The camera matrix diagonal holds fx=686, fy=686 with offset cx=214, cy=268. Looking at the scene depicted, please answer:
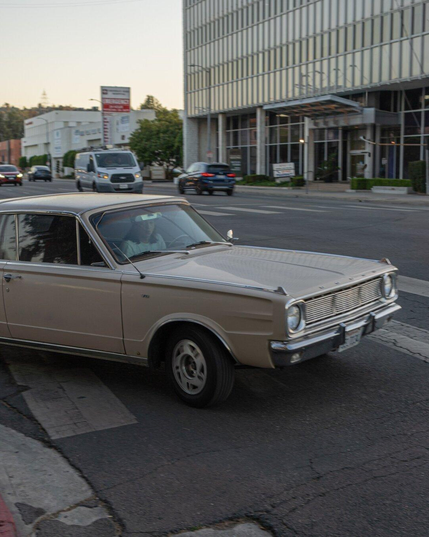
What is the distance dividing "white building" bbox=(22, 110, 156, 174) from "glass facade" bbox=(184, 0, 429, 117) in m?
16.7

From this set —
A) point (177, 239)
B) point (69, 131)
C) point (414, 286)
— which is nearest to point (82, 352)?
point (177, 239)

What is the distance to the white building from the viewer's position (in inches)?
3492

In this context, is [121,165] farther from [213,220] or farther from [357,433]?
[357,433]

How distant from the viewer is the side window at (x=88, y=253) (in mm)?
5453

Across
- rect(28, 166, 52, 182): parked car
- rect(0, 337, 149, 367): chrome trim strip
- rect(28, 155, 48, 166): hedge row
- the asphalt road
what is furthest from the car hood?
rect(28, 155, 48, 166): hedge row

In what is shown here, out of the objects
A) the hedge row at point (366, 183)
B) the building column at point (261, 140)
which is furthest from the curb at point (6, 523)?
the building column at point (261, 140)

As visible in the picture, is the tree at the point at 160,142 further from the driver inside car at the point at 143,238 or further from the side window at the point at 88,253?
the side window at the point at 88,253

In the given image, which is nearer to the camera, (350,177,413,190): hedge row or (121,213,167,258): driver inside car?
(121,213,167,258): driver inside car

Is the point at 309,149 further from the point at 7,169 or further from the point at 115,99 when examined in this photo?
the point at 115,99

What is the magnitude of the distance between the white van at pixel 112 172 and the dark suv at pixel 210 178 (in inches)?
177

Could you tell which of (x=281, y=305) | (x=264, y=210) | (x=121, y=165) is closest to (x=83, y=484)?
(x=281, y=305)

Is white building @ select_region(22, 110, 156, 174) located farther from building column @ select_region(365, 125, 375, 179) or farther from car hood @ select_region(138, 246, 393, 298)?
car hood @ select_region(138, 246, 393, 298)

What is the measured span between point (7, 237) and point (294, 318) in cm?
292

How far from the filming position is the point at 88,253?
5531 mm
